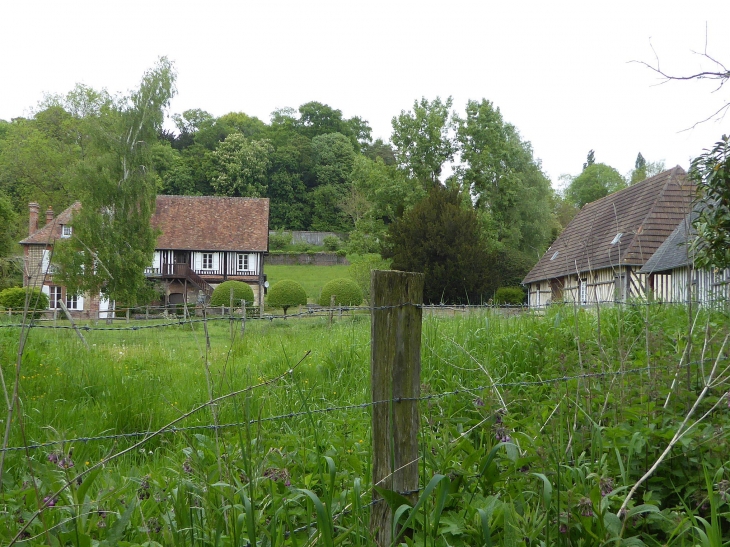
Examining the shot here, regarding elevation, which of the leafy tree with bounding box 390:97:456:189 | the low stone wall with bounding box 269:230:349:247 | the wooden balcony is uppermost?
the leafy tree with bounding box 390:97:456:189

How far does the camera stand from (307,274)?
55188 mm

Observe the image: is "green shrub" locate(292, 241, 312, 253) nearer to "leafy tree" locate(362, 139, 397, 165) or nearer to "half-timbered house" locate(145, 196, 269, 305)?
"half-timbered house" locate(145, 196, 269, 305)

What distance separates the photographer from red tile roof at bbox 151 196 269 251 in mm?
44719

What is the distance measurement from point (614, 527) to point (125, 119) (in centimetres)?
3004

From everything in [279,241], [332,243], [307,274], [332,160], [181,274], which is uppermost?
[332,160]

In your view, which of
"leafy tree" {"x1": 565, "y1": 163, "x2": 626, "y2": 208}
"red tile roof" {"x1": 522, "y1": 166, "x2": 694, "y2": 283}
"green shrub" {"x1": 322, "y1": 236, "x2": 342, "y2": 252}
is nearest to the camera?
"red tile roof" {"x1": 522, "y1": 166, "x2": 694, "y2": 283}

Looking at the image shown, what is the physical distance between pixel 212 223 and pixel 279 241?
1668 cm

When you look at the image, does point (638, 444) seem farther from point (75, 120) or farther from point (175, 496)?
point (75, 120)

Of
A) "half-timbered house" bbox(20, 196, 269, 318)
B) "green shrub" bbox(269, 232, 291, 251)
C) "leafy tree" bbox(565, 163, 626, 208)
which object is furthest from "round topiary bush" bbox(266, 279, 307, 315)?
"leafy tree" bbox(565, 163, 626, 208)

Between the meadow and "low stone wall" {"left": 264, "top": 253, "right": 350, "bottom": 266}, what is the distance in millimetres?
52527

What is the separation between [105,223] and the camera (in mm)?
27812

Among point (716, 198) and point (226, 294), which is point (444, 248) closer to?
point (226, 294)

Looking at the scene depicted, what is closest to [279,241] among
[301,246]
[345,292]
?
[301,246]

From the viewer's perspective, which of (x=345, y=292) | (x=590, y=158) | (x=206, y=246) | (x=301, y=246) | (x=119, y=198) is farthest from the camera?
(x=590, y=158)
